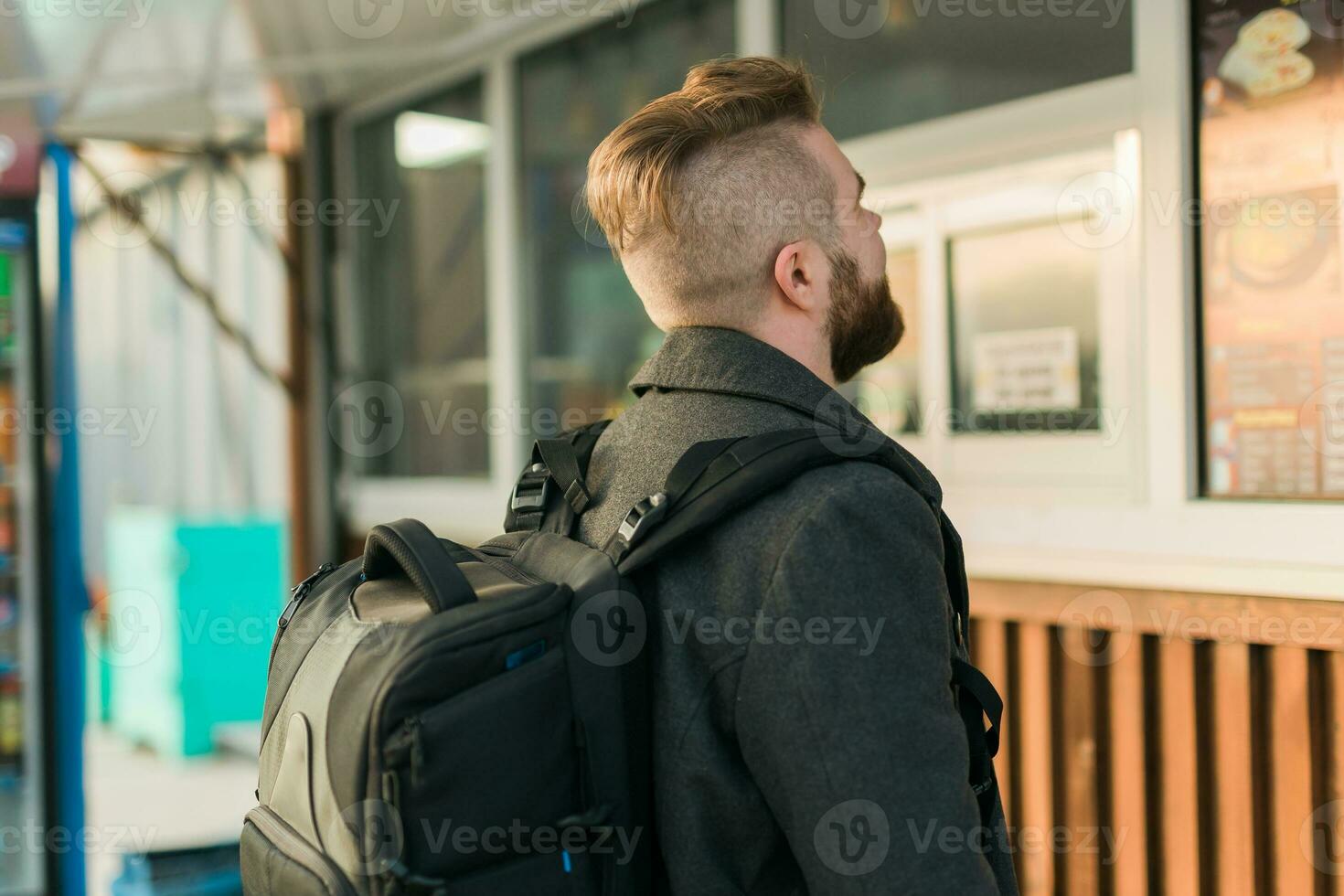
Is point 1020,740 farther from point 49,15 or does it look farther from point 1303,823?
point 49,15

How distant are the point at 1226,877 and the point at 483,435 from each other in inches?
92.7

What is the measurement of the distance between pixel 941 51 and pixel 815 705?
176 centimetres

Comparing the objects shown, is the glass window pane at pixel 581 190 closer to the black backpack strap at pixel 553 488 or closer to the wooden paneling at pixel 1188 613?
the wooden paneling at pixel 1188 613

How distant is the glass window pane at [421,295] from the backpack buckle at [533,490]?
236 centimetres

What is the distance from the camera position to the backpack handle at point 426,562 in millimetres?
935

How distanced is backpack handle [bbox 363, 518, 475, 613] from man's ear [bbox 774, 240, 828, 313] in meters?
0.41

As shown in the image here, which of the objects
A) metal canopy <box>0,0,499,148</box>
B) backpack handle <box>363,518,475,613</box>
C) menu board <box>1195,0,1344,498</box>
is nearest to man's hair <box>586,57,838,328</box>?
backpack handle <box>363,518,475,613</box>

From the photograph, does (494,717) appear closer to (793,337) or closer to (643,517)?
(643,517)

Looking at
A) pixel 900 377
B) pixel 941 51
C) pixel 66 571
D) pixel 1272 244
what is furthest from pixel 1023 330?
pixel 66 571

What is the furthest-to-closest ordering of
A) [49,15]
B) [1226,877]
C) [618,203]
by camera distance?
1. [49,15]
2. [1226,877]
3. [618,203]

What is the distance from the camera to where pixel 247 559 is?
4.46 metres

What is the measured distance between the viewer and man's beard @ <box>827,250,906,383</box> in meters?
1.15

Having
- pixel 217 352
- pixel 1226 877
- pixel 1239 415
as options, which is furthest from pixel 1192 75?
A: pixel 217 352

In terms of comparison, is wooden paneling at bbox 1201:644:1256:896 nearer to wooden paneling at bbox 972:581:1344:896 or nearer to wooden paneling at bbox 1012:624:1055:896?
wooden paneling at bbox 972:581:1344:896
